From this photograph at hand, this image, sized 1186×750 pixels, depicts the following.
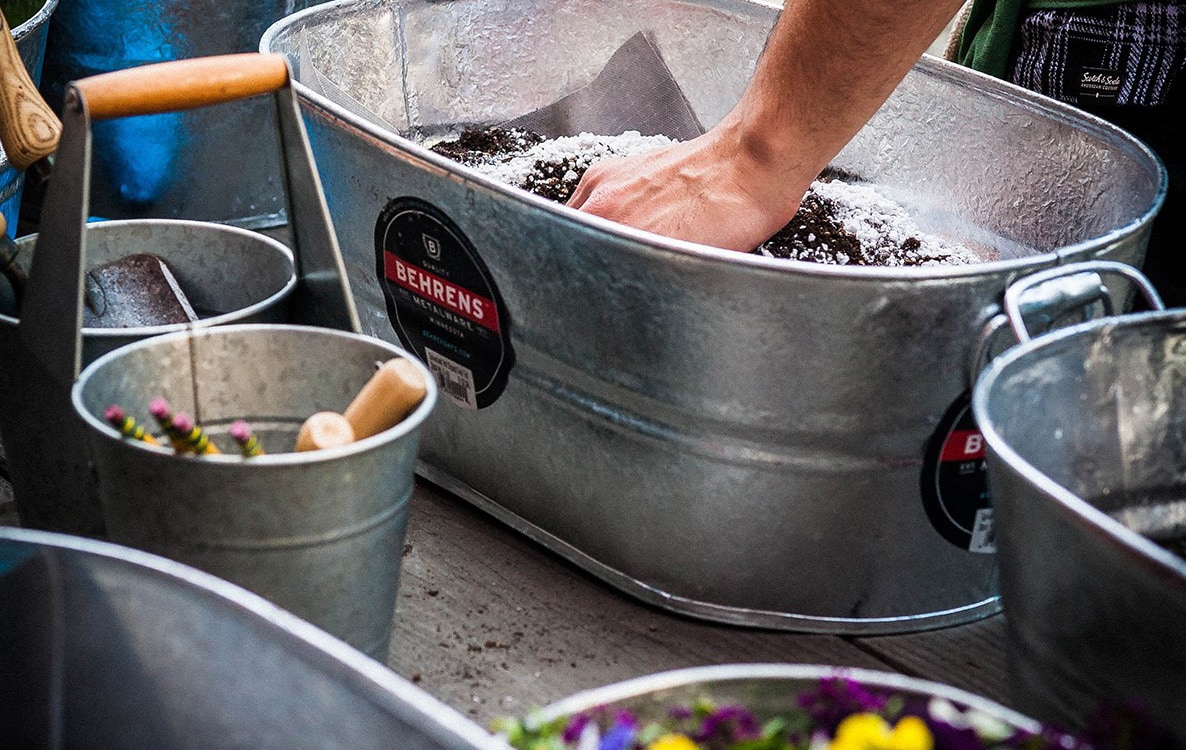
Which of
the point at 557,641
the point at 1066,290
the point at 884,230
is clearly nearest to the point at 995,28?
the point at 884,230

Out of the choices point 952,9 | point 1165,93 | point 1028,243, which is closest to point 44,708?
point 952,9

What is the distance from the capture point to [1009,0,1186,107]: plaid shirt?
1304mm

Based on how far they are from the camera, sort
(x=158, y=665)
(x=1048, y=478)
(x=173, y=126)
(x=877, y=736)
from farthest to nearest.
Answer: (x=173, y=126) < (x=1048, y=478) < (x=158, y=665) < (x=877, y=736)

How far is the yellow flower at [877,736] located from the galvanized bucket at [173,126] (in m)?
1.37

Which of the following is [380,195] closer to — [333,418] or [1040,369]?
[333,418]

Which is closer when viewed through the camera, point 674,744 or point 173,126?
point 674,744

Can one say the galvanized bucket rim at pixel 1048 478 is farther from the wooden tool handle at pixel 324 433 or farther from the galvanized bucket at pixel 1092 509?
the wooden tool handle at pixel 324 433

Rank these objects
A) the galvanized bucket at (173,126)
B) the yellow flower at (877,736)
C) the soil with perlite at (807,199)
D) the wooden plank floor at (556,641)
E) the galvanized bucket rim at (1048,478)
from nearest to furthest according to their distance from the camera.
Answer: the yellow flower at (877,736), the galvanized bucket rim at (1048,478), the wooden plank floor at (556,641), the soil with perlite at (807,199), the galvanized bucket at (173,126)

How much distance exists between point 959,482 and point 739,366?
21 centimetres

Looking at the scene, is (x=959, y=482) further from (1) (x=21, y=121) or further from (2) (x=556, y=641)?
(1) (x=21, y=121)

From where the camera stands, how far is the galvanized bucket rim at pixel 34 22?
4.85ft

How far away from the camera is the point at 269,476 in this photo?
2.61 ft

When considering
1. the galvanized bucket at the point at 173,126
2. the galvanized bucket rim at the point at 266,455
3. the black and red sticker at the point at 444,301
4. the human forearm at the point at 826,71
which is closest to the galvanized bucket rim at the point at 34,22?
the galvanized bucket at the point at 173,126

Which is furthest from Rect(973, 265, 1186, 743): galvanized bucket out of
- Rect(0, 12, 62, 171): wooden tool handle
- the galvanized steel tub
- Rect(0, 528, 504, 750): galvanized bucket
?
Rect(0, 12, 62, 171): wooden tool handle
